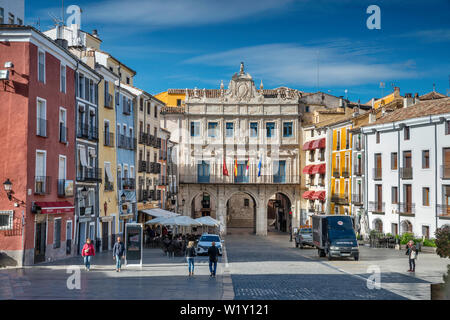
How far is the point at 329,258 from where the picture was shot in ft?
121

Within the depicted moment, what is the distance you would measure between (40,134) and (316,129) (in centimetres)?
4456

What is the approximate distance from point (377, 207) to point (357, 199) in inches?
170

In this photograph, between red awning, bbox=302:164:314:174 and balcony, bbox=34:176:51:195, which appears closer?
balcony, bbox=34:176:51:195

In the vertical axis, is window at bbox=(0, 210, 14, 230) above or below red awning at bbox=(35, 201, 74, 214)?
below

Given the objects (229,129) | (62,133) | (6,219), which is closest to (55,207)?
(6,219)

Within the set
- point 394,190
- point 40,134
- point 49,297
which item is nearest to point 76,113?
point 40,134

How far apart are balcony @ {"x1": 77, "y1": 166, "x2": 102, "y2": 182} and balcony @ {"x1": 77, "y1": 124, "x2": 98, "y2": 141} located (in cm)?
200

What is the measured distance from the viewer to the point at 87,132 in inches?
1505

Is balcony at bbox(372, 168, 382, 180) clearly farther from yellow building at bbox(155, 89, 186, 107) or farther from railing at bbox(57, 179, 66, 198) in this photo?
yellow building at bbox(155, 89, 186, 107)

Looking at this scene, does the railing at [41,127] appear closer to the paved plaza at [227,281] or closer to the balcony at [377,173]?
the paved plaza at [227,281]

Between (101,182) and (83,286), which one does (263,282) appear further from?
(101,182)

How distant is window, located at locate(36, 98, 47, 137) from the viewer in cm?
3034

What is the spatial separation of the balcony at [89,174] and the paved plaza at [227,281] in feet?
19.5

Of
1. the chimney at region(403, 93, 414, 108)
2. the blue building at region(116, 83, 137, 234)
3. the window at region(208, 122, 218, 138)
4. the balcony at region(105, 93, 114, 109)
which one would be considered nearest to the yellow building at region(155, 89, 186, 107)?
the window at region(208, 122, 218, 138)
